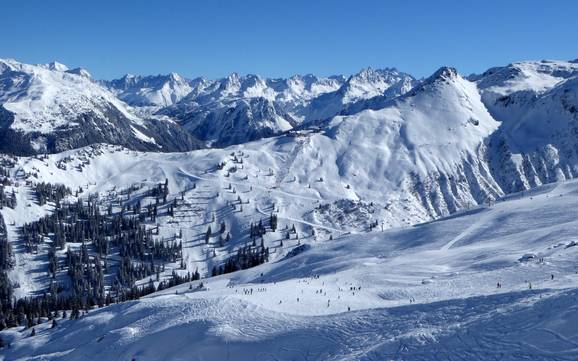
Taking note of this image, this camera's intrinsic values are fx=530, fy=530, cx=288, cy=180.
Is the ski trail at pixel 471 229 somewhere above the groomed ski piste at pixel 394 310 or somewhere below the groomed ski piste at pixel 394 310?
above

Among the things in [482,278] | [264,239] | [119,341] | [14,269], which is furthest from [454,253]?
[14,269]

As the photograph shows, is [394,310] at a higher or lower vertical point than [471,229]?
lower

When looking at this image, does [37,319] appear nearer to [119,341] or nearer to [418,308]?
[119,341]

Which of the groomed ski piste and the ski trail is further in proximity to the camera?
the ski trail

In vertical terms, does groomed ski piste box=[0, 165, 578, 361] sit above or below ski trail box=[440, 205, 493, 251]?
below

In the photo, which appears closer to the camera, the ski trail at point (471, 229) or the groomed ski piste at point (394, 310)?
the groomed ski piste at point (394, 310)
